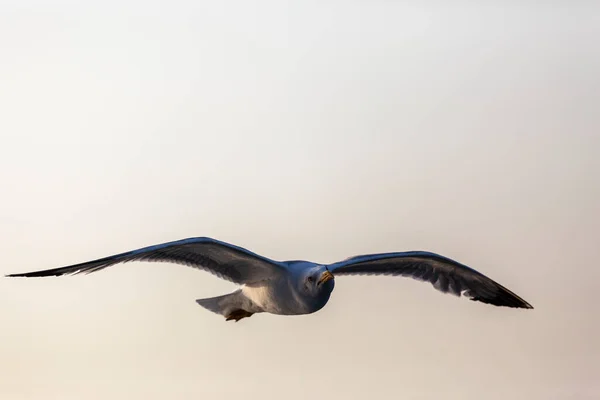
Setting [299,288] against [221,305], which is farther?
[221,305]

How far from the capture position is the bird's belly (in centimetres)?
289

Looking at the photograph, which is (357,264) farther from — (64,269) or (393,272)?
(64,269)

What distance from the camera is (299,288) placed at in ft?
9.37

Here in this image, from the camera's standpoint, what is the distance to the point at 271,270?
2914mm

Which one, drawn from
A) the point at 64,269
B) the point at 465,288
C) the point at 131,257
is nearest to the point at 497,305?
the point at 465,288

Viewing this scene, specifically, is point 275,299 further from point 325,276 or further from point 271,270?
point 325,276

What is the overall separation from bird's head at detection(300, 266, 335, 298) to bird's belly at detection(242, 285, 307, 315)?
0.08 metres

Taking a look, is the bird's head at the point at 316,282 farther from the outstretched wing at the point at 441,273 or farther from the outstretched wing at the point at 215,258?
the outstretched wing at the point at 441,273

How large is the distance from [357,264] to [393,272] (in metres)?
0.31

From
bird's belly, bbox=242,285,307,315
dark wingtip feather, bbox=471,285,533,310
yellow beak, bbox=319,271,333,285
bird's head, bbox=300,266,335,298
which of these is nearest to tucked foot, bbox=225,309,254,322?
bird's belly, bbox=242,285,307,315

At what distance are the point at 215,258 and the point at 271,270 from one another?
26 centimetres

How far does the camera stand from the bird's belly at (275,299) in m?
2.89

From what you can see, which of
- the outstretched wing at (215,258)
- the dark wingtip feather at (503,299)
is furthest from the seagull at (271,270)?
the dark wingtip feather at (503,299)

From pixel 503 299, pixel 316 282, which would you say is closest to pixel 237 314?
pixel 316 282
